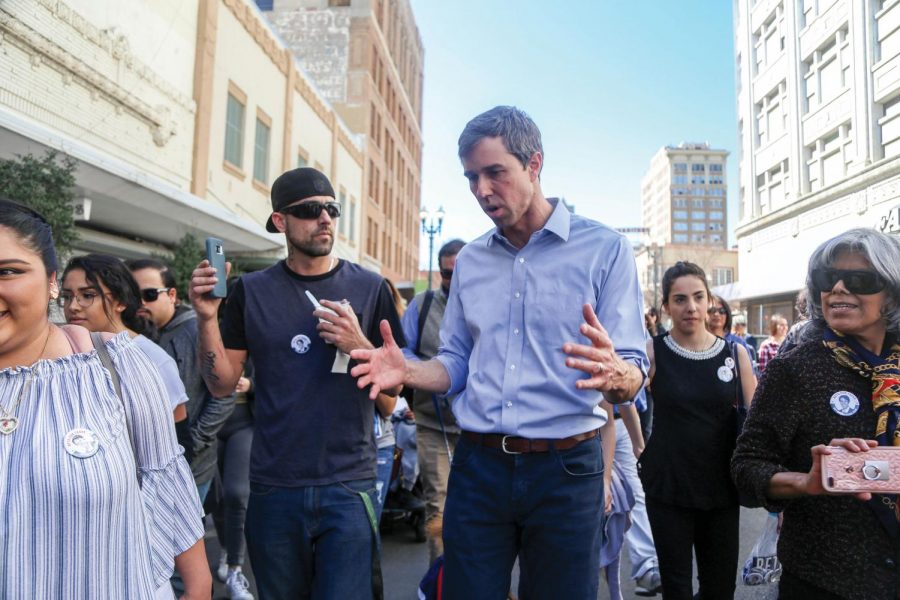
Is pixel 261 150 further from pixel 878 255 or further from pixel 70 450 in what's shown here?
pixel 878 255

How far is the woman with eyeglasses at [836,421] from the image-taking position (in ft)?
6.72

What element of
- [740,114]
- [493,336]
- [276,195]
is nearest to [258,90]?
[276,195]

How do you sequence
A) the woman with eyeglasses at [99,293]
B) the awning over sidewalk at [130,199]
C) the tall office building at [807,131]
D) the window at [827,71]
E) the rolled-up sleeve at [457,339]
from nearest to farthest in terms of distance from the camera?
the rolled-up sleeve at [457,339] < the woman with eyeglasses at [99,293] < the awning over sidewalk at [130,199] < the tall office building at [807,131] < the window at [827,71]

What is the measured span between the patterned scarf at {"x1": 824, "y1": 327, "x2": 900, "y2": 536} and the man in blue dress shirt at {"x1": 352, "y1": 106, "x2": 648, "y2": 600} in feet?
2.31

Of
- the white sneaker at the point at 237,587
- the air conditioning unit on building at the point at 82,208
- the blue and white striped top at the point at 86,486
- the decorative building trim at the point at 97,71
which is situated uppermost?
the decorative building trim at the point at 97,71

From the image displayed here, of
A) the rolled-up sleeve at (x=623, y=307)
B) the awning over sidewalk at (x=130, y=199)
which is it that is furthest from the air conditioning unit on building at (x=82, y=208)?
the rolled-up sleeve at (x=623, y=307)

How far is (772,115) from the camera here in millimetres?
30375

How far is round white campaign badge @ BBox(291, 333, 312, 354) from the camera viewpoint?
2822 mm

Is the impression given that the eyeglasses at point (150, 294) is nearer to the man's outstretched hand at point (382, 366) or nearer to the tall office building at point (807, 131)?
the man's outstretched hand at point (382, 366)

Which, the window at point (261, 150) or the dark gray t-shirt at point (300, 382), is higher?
the window at point (261, 150)

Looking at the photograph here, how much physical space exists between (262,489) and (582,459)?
1.40 meters

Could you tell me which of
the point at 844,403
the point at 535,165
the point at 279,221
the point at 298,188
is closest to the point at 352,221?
the point at 279,221

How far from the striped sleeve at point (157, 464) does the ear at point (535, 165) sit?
4.90 feet

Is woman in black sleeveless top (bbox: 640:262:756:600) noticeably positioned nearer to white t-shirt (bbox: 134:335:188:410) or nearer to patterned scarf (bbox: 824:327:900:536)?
patterned scarf (bbox: 824:327:900:536)
